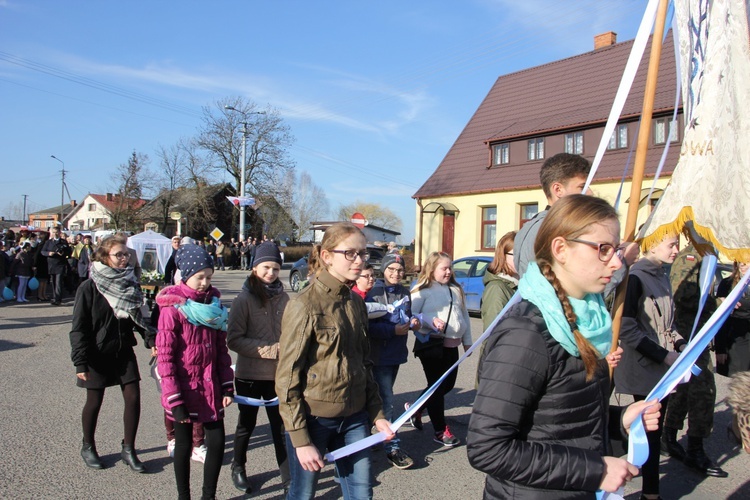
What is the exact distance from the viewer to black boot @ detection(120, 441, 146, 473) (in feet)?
14.9

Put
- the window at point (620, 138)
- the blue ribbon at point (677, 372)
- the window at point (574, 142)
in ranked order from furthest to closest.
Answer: the window at point (574, 142) → the window at point (620, 138) → the blue ribbon at point (677, 372)

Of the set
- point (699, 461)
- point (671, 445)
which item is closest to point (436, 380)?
point (671, 445)

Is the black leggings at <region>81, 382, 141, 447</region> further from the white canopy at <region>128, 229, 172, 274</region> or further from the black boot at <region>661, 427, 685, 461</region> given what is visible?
the white canopy at <region>128, 229, 172, 274</region>

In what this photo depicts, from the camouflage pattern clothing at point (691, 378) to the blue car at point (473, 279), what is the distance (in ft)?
27.1

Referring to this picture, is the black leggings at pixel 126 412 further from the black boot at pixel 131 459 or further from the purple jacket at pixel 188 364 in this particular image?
the purple jacket at pixel 188 364

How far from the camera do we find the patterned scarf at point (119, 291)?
4.62m

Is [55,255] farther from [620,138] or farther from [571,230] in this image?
[620,138]

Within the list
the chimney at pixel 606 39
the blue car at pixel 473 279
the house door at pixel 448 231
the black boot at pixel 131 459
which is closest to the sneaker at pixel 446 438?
the black boot at pixel 131 459

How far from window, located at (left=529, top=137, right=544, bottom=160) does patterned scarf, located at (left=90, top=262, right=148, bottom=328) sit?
2191 centimetres

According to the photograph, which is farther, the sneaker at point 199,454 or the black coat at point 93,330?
the sneaker at point 199,454

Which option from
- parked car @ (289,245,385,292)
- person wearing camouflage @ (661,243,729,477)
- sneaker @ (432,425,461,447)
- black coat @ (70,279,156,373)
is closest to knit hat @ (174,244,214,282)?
black coat @ (70,279,156,373)

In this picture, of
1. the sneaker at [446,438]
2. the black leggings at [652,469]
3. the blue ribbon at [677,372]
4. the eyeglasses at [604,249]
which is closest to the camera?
the eyeglasses at [604,249]

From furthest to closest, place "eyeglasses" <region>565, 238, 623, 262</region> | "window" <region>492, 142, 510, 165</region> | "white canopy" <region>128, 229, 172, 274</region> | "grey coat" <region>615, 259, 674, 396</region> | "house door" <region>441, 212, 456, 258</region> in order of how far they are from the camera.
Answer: "house door" <region>441, 212, 456, 258</region>
"window" <region>492, 142, 510, 165</region>
"white canopy" <region>128, 229, 172, 274</region>
"grey coat" <region>615, 259, 674, 396</region>
"eyeglasses" <region>565, 238, 623, 262</region>

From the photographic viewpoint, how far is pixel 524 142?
25000mm
